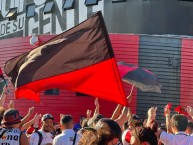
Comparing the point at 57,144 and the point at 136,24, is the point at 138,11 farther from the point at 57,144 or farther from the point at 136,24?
the point at 57,144

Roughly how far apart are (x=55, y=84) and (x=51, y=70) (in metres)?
0.19

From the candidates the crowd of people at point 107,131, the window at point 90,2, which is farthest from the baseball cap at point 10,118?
the window at point 90,2

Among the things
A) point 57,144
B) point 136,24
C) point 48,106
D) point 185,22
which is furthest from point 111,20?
point 57,144

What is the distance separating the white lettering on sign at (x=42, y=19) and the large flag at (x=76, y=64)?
20.2 meters

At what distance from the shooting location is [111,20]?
26.8m

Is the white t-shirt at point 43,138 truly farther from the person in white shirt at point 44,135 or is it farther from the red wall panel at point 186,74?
the red wall panel at point 186,74

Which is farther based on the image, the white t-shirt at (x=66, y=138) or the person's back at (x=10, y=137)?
the white t-shirt at (x=66, y=138)

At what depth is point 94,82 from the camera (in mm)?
6664

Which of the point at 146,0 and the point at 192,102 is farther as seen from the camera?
the point at 146,0

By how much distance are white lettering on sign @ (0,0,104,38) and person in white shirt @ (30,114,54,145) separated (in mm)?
18148

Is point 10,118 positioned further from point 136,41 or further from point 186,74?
point 186,74

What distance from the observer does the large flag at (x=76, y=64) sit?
20.9ft

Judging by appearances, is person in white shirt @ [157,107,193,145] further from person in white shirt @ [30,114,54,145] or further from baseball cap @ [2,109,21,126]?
person in white shirt @ [30,114,54,145]

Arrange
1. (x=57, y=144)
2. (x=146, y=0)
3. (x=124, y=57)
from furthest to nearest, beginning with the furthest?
(x=146, y=0), (x=124, y=57), (x=57, y=144)
